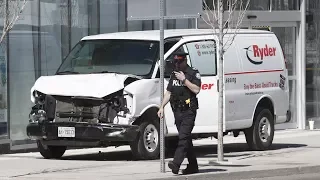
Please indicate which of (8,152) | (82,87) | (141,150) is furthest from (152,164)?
(8,152)

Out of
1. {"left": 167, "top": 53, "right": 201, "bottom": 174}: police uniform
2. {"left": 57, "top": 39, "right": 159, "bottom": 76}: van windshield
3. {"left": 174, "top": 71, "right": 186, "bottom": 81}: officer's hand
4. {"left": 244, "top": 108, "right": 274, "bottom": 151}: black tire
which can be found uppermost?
{"left": 57, "top": 39, "right": 159, "bottom": 76}: van windshield

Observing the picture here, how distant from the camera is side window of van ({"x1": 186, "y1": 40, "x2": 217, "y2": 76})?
16672mm

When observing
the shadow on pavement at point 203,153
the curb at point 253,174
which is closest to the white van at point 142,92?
the shadow on pavement at point 203,153

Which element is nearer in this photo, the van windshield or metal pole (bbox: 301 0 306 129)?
the van windshield

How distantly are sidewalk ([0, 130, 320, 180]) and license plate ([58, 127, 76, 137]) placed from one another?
0.50 metres

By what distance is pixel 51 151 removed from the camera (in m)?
16.3

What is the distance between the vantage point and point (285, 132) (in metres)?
23.3

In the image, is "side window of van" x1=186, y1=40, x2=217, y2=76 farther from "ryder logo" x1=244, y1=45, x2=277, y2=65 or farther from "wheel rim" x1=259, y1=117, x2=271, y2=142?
"wheel rim" x1=259, y1=117, x2=271, y2=142

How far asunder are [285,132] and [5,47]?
875cm

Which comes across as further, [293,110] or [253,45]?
[293,110]

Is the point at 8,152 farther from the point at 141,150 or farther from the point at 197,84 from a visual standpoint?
the point at 197,84

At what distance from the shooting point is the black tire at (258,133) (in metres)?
17.9

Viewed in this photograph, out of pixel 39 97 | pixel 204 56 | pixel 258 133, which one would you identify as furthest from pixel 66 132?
pixel 258 133

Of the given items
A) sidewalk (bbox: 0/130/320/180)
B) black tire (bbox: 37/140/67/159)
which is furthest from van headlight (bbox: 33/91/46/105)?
sidewalk (bbox: 0/130/320/180)
